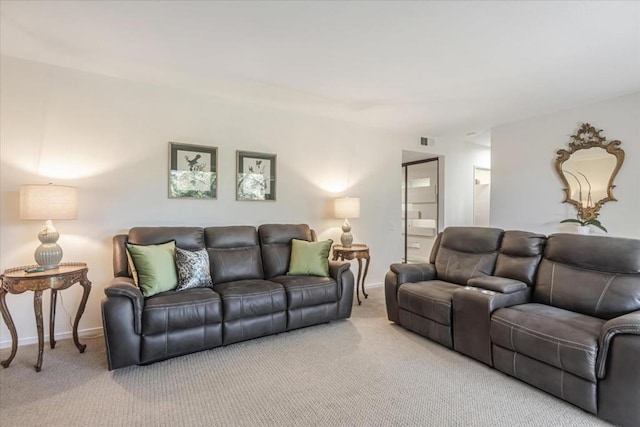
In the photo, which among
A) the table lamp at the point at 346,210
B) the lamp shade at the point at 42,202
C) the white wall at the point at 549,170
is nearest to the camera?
the lamp shade at the point at 42,202

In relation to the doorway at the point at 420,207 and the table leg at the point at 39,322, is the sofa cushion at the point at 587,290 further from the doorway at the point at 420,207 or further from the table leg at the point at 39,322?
the table leg at the point at 39,322

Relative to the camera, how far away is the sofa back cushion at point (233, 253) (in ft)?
10.5

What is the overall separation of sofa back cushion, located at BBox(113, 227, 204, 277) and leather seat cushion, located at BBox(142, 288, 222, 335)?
558 millimetres

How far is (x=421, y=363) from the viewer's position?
8.13 ft

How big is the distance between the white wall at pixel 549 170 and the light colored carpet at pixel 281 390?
2878 mm

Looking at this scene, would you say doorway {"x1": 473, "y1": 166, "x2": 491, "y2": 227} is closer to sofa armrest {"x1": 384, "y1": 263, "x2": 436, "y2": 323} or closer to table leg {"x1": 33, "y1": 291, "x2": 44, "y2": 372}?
sofa armrest {"x1": 384, "y1": 263, "x2": 436, "y2": 323}

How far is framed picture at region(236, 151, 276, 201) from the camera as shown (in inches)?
151

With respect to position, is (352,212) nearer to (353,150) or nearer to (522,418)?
(353,150)

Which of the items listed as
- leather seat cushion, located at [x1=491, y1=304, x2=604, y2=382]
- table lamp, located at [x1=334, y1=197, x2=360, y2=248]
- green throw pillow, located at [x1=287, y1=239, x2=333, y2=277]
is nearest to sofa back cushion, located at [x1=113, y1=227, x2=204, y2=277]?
green throw pillow, located at [x1=287, y1=239, x2=333, y2=277]

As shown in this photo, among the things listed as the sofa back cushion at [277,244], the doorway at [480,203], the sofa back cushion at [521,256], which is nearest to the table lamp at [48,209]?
the sofa back cushion at [277,244]

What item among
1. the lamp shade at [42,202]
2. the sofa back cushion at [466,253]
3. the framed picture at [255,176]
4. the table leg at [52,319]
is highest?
the framed picture at [255,176]

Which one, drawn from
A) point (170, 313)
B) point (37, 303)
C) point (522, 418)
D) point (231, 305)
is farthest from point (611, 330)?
point (37, 303)

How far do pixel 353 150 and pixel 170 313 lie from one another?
10.9 feet

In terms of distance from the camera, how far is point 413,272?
3299mm
